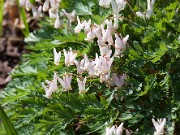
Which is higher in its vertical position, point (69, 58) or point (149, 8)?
point (149, 8)

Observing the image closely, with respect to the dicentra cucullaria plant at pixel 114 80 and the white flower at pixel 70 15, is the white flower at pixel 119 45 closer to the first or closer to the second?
the dicentra cucullaria plant at pixel 114 80

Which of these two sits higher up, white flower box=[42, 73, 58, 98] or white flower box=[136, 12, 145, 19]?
white flower box=[136, 12, 145, 19]

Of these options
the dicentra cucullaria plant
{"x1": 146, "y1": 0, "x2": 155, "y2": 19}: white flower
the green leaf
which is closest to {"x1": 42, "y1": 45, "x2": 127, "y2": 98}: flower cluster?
the dicentra cucullaria plant

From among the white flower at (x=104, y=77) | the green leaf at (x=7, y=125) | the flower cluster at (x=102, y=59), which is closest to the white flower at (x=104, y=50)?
Result: the flower cluster at (x=102, y=59)

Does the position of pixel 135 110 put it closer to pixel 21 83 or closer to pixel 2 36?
pixel 21 83

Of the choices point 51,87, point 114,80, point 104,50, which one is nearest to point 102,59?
point 104,50

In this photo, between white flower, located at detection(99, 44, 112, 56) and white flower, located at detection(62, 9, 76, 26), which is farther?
white flower, located at detection(62, 9, 76, 26)

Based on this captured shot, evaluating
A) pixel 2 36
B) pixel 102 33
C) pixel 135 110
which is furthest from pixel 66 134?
pixel 2 36

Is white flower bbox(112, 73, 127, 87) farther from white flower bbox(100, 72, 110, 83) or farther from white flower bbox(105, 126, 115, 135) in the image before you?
white flower bbox(105, 126, 115, 135)

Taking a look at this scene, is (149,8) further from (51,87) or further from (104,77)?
(51,87)
